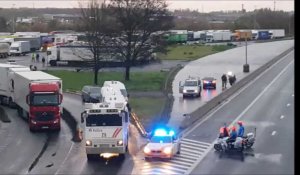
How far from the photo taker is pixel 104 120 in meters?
30.9

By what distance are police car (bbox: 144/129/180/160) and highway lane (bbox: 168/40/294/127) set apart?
32.5 feet

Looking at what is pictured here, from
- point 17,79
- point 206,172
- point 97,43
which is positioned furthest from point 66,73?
point 206,172

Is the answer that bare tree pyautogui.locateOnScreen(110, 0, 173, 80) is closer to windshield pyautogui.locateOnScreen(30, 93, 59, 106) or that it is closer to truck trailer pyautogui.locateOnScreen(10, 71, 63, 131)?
truck trailer pyautogui.locateOnScreen(10, 71, 63, 131)

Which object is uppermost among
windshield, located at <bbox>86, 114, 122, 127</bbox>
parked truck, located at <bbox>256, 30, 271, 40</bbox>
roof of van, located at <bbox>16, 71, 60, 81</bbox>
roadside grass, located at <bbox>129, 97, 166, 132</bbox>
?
parked truck, located at <bbox>256, 30, 271, 40</bbox>

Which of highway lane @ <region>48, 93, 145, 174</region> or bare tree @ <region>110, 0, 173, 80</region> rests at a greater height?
bare tree @ <region>110, 0, 173, 80</region>

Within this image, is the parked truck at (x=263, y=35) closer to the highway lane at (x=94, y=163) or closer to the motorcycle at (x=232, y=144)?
the highway lane at (x=94, y=163)

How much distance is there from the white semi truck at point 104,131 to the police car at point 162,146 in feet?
4.44

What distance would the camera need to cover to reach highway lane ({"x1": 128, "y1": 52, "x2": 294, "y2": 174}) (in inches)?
1162

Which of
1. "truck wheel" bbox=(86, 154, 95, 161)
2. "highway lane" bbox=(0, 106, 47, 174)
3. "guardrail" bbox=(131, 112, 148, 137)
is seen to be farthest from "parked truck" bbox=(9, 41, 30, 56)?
"truck wheel" bbox=(86, 154, 95, 161)

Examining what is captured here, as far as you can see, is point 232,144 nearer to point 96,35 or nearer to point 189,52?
point 96,35

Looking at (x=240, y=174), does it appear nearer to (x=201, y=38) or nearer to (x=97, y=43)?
(x=97, y=43)

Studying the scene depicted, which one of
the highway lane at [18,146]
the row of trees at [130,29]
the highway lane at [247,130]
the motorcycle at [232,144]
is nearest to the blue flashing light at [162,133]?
the highway lane at [247,130]

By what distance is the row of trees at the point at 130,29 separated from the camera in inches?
2933

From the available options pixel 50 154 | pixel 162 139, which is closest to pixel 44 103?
pixel 50 154
